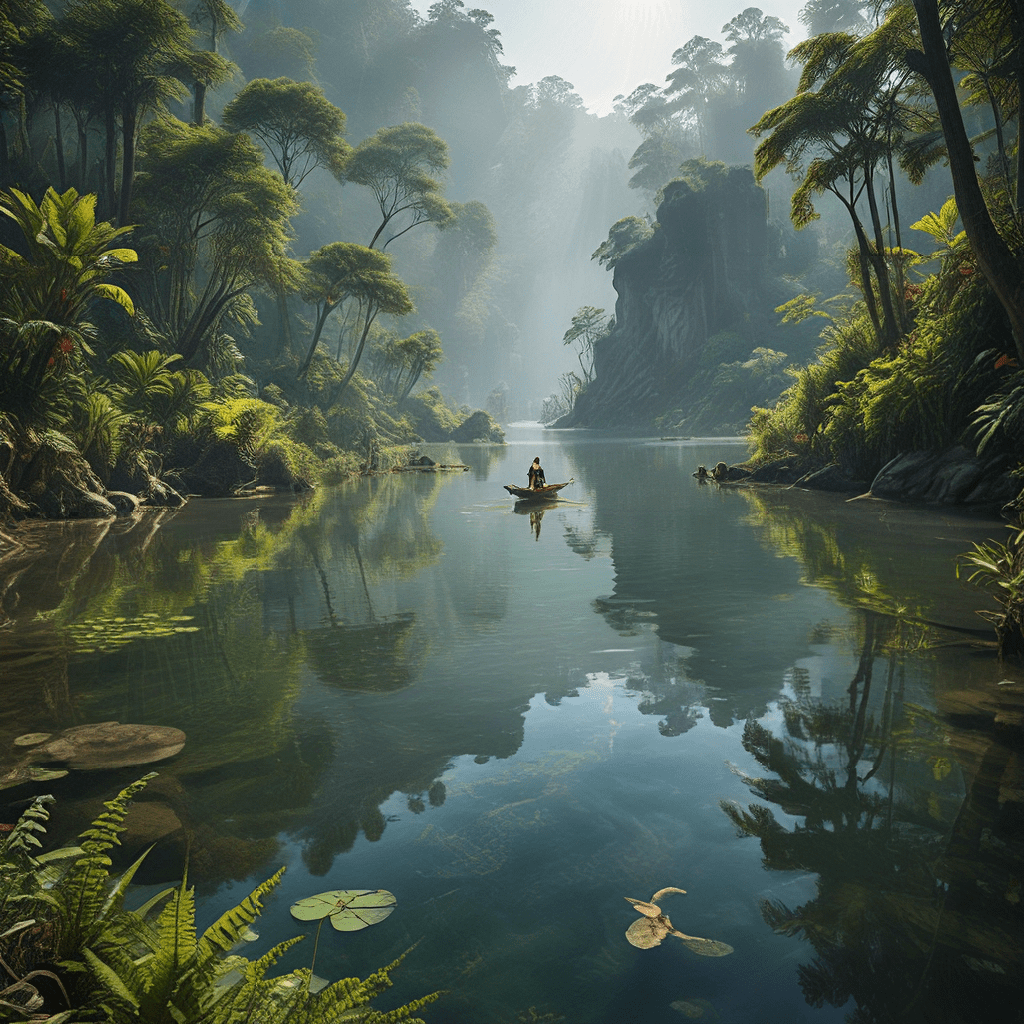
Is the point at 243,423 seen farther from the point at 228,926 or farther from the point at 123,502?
the point at 228,926

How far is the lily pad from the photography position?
2.99m

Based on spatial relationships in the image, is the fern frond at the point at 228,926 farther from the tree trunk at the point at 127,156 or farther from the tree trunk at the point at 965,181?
the tree trunk at the point at 127,156

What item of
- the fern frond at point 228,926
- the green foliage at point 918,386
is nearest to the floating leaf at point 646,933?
the fern frond at point 228,926

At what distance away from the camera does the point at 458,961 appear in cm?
281

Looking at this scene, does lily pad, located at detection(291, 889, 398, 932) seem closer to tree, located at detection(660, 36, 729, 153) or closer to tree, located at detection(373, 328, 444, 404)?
tree, located at detection(373, 328, 444, 404)

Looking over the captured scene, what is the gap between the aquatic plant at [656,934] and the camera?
111 inches

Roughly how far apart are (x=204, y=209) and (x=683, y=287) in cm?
6221

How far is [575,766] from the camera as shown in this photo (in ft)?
14.7

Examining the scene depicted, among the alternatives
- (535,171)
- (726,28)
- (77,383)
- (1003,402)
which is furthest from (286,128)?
(535,171)

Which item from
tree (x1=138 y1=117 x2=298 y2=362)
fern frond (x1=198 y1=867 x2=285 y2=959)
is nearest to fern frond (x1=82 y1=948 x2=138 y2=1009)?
fern frond (x1=198 y1=867 x2=285 y2=959)

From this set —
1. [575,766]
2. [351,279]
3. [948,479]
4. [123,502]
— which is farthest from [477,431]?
[575,766]

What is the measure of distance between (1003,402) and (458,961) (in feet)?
45.2

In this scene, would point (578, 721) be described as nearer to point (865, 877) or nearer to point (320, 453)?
point (865, 877)

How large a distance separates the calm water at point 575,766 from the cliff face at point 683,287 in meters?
72.9
